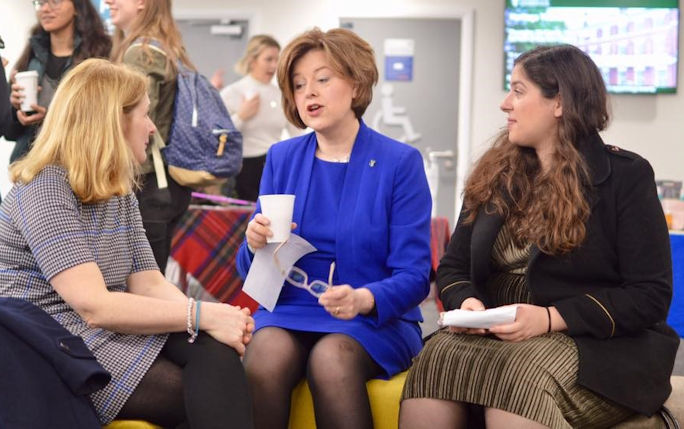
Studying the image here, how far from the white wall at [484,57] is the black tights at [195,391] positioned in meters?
5.96

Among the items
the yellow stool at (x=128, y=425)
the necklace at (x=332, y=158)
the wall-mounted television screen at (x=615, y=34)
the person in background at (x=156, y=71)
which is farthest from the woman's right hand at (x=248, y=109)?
the yellow stool at (x=128, y=425)

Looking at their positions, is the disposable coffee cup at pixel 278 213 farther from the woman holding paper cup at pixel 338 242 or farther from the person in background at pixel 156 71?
the person in background at pixel 156 71

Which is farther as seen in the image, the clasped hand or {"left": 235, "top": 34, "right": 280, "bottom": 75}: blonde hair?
{"left": 235, "top": 34, "right": 280, "bottom": 75}: blonde hair

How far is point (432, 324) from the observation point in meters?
5.58

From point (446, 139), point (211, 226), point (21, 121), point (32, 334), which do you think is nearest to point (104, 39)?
point (21, 121)

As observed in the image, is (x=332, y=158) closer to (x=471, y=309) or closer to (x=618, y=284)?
(x=471, y=309)

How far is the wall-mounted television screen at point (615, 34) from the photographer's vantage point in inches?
307

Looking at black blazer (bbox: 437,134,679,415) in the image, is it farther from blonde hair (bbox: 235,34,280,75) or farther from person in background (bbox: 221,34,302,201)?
blonde hair (bbox: 235,34,280,75)

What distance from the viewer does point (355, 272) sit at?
2.59m

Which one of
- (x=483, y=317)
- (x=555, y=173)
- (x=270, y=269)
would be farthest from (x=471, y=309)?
(x=270, y=269)

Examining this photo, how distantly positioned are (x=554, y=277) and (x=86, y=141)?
3.95ft

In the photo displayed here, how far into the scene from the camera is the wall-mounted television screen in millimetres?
7807

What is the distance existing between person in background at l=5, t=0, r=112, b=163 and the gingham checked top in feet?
5.38

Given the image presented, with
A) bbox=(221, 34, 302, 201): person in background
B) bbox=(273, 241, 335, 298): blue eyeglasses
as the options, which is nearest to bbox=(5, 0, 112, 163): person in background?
bbox=(273, 241, 335, 298): blue eyeglasses
